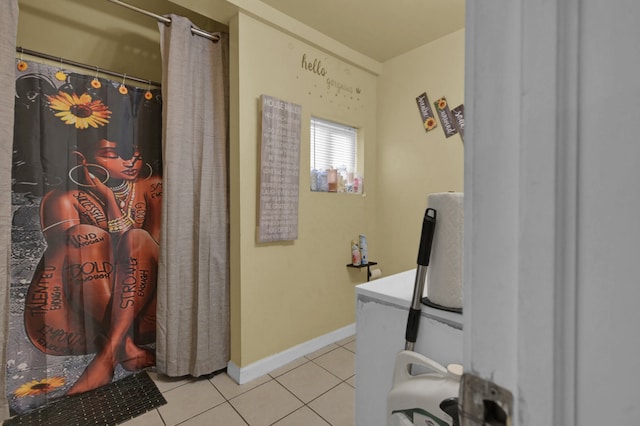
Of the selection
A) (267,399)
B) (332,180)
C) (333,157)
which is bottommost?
(267,399)

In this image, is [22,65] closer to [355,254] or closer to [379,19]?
[379,19]

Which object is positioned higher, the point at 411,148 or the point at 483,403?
the point at 411,148

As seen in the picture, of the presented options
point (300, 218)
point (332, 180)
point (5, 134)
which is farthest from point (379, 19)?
point (5, 134)

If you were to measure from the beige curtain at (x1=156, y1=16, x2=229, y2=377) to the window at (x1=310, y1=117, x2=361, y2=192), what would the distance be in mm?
697

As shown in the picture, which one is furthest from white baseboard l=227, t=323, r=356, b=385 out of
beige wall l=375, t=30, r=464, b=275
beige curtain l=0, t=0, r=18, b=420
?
beige curtain l=0, t=0, r=18, b=420

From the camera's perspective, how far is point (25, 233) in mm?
1515

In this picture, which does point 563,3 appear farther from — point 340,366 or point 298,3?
point 340,366

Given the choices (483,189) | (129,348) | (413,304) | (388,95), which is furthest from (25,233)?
(388,95)

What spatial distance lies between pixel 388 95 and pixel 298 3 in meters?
1.08

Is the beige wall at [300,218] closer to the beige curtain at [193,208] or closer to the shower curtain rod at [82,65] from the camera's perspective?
the beige curtain at [193,208]

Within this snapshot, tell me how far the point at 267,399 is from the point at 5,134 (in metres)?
1.82

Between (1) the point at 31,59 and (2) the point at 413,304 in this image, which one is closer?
(2) the point at 413,304

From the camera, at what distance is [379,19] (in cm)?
204

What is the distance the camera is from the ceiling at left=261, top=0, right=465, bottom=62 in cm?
189
